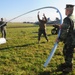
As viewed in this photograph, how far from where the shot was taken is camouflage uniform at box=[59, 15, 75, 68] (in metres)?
8.35

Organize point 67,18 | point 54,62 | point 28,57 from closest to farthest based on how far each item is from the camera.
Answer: point 67,18, point 54,62, point 28,57

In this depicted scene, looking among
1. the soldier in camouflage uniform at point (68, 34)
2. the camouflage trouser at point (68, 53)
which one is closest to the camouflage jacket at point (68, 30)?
the soldier in camouflage uniform at point (68, 34)

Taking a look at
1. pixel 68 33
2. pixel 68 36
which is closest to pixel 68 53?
pixel 68 36

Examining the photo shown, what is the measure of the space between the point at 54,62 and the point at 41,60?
0.80m

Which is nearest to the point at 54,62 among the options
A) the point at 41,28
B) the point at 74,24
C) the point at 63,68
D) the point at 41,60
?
the point at 41,60

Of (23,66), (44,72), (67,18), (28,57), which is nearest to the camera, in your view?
(67,18)

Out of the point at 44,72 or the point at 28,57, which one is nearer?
the point at 44,72

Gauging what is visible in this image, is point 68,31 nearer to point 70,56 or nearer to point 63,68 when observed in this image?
point 70,56

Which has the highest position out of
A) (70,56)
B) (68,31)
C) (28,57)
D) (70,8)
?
(70,8)

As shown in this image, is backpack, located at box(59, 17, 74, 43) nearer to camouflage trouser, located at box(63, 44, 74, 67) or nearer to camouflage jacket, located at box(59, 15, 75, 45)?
camouflage jacket, located at box(59, 15, 75, 45)

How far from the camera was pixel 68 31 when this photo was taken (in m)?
8.45

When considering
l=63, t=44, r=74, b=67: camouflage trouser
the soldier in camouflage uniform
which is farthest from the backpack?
l=63, t=44, r=74, b=67: camouflage trouser

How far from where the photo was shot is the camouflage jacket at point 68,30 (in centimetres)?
834

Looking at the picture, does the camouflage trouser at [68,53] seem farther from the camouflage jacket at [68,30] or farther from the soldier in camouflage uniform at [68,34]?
the camouflage jacket at [68,30]
